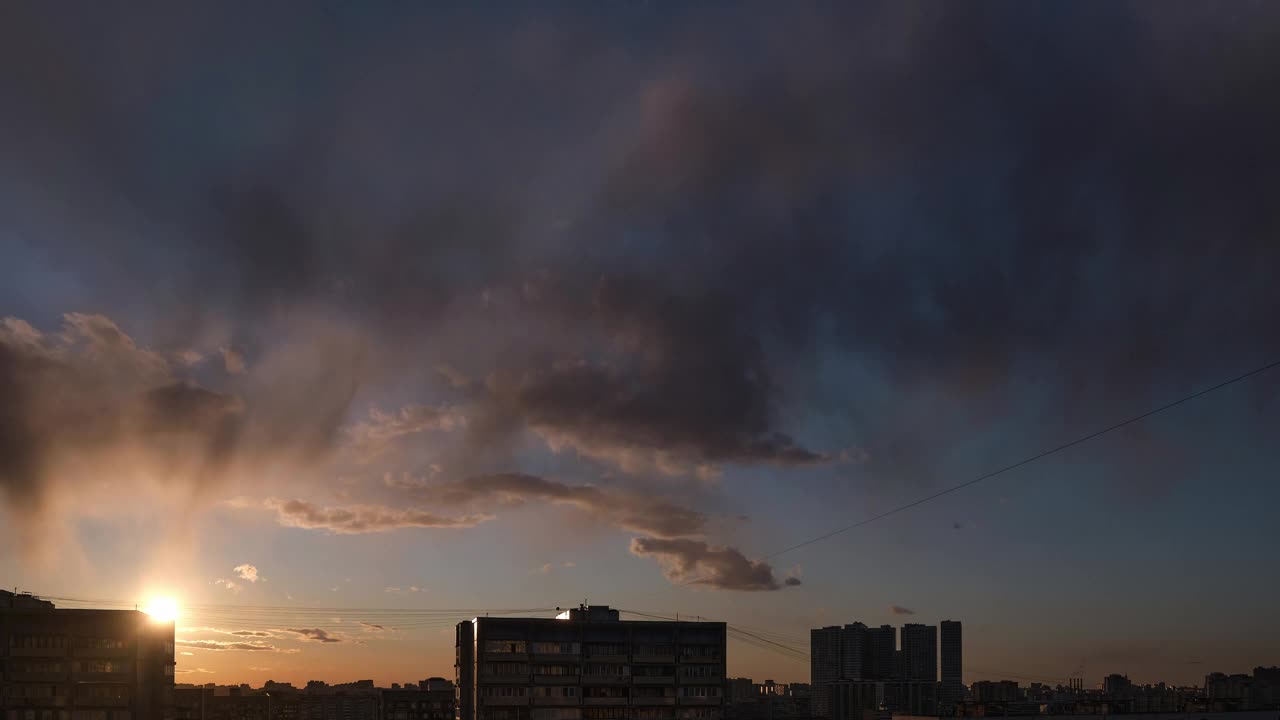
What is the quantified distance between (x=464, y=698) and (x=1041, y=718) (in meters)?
106

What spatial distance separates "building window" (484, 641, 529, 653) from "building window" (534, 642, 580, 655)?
7.88 ft

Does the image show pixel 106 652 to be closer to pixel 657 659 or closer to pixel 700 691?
pixel 657 659

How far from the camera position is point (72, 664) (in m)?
168

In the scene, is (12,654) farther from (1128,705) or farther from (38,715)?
(1128,705)

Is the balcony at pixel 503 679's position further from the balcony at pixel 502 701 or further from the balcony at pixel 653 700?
the balcony at pixel 653 700

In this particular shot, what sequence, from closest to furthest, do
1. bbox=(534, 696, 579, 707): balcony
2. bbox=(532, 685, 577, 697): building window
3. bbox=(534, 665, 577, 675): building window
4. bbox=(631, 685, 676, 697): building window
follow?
bbox=(534, 696, 579, 707): balcony < bbox=(532, 685, 577, 697): building window < bbox=(534, 665, 577, 675): building window < bbox=(631, 685, 676, 697): building window

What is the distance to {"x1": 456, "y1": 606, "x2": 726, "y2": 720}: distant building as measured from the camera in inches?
7254

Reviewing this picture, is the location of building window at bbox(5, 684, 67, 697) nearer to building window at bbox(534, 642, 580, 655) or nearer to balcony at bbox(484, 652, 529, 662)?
balcony at bbox(484, 652, 529, 662)

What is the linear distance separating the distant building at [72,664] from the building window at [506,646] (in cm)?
6039

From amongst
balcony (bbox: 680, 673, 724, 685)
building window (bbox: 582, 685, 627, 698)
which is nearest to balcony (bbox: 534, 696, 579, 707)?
building window (bbox: 582, 685, 627, 698)

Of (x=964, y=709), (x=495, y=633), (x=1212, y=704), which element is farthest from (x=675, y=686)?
(x=1212, y=704)

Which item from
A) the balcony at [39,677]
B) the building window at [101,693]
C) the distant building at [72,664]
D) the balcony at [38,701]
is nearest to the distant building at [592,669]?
the distant building at [72,664]

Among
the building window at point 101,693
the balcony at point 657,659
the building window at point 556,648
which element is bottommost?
the building window at point 101,693

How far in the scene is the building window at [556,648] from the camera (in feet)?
616
